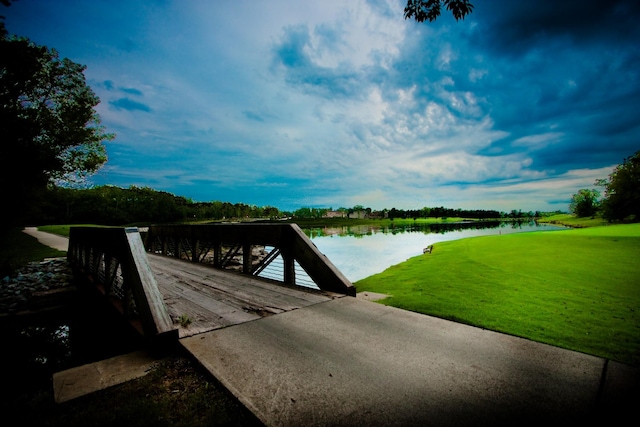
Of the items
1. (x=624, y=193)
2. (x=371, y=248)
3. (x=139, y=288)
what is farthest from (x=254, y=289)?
(x=624, y=193)

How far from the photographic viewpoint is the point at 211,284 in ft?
20.0

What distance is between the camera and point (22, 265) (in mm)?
12703

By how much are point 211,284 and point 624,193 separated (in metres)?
73.1

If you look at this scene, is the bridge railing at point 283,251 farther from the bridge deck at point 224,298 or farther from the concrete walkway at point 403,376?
the concrete walkway at point 403,376

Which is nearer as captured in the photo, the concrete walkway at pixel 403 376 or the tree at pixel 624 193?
the concrete walkway at pixel 403 376

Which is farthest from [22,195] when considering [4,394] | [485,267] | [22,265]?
[485,267]

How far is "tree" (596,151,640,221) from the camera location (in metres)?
49.2

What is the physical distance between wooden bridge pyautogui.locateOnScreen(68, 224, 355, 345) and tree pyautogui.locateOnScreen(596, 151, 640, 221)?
226ft

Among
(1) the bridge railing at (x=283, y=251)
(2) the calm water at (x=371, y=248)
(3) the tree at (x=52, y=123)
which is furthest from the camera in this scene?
(2) the calm water at (x=371, y=248)

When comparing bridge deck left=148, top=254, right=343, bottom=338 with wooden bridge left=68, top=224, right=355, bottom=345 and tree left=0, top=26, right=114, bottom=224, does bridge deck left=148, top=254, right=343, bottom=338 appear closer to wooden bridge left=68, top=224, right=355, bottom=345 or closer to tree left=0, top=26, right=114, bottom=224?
wooden bridge left=68, top=224, right=355, bottom=345

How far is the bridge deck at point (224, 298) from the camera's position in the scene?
412cm

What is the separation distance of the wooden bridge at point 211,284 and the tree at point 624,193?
6889cm

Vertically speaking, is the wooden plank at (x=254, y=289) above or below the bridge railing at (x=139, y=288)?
below

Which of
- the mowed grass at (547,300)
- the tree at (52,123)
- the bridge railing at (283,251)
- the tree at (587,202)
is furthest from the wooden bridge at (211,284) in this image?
the tree at (587,202)
